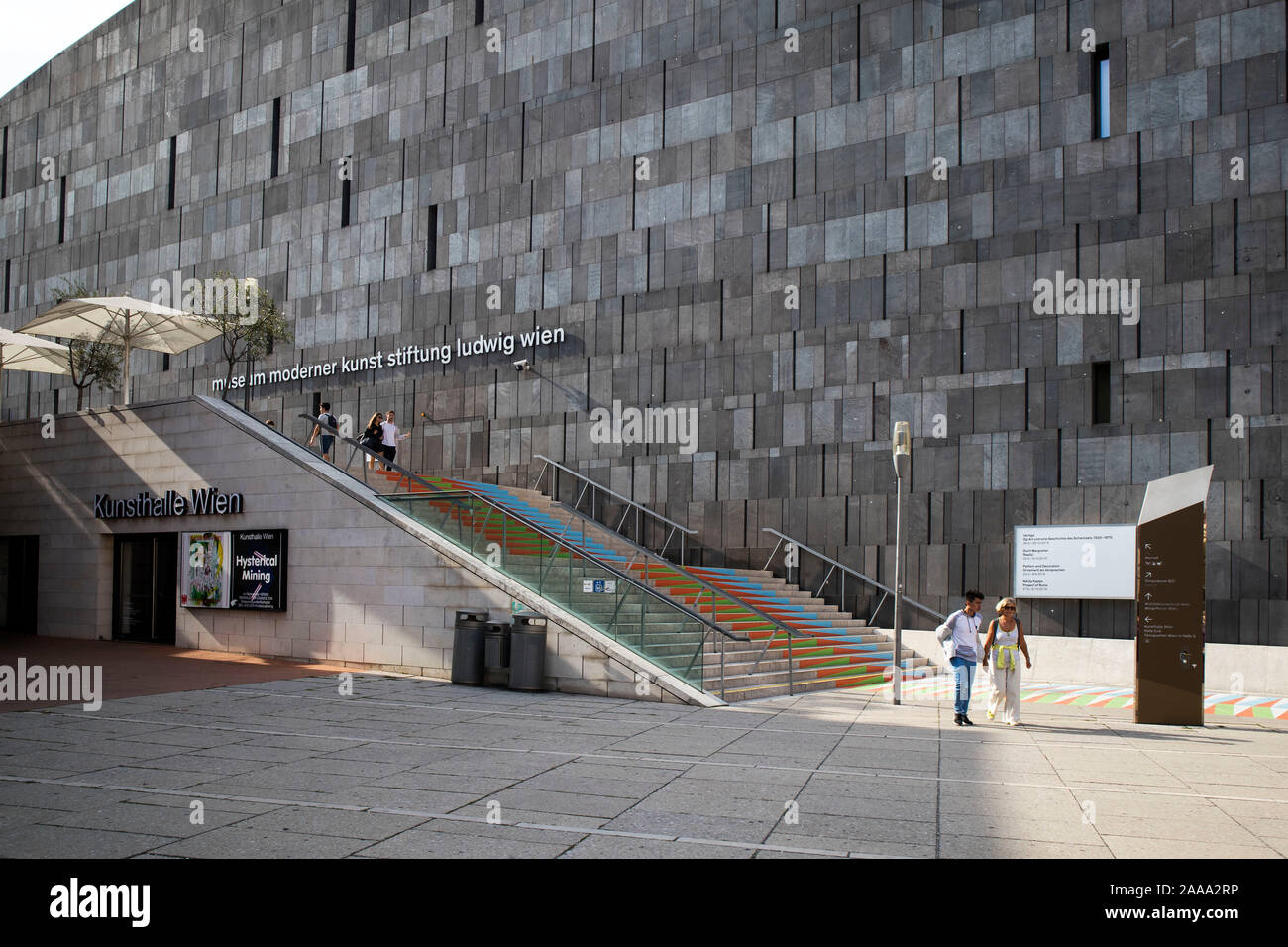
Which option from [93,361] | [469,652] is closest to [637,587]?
[469,652]

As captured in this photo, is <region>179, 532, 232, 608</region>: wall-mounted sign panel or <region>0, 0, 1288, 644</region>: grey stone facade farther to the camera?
<region>0, 0, 1288, 644</region>: grey stone facade

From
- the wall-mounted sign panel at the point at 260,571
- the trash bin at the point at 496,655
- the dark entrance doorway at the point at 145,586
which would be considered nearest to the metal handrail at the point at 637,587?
the trash bin at the point at 496,655

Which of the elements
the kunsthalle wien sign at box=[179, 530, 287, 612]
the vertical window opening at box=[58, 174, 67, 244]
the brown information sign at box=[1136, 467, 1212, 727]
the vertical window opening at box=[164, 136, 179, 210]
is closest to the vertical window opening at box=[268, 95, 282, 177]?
the vertical window opening at box=[164, 136, 179, 210]

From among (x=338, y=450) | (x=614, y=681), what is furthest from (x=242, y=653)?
(x=614, y=681)

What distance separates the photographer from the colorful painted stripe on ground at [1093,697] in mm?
17250

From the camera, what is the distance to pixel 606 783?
31.0 ft

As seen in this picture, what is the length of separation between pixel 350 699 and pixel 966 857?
10066 millimetres

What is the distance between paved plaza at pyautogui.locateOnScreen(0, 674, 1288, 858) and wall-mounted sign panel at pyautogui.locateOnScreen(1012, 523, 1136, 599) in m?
7.44

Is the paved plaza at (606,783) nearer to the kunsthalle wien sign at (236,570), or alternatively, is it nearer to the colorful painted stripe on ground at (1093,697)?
the colorful painted stripe on ground at (1093,697)

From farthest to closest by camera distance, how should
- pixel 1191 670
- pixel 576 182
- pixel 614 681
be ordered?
1. pixel 576 182
2. pixel 614 681
3. pixel 1191 670

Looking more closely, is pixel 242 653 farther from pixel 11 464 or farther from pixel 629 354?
pixel 629 354

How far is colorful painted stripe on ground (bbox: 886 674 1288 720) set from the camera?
17.2 m

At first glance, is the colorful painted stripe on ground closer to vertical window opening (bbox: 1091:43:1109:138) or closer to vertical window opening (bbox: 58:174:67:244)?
vertical window opening (bbox: 1091:43:1109:138)

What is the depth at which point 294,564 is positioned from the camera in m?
20.6
